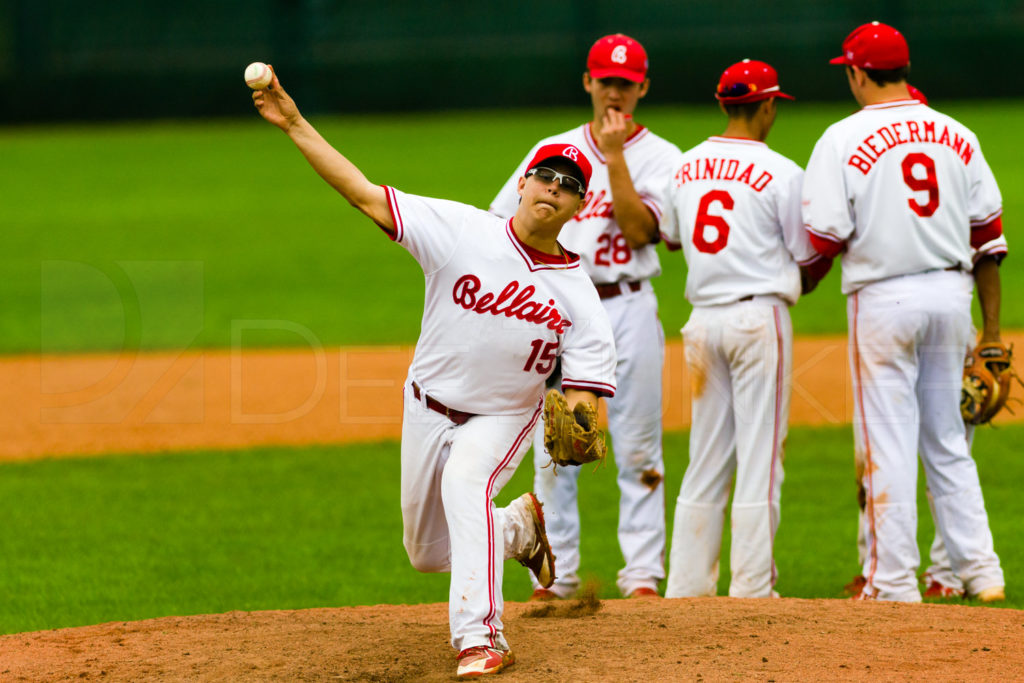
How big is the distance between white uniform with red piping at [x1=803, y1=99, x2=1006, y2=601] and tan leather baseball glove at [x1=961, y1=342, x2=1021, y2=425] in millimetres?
230

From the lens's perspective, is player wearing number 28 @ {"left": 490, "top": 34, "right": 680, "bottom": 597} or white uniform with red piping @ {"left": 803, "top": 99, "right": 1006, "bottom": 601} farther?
player wearing number 28 @ {"left": 490, "top": 34, "right": 680, "bottom": 597}

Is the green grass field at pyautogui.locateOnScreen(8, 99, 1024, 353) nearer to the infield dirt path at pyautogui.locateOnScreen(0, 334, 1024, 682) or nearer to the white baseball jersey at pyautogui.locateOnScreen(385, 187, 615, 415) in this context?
the infield dirt path at pyautogui.locateOnScreen(0, 334, 1024, 682)

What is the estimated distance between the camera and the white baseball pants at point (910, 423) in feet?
17.1

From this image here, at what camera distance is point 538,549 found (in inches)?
183

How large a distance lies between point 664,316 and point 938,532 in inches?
296

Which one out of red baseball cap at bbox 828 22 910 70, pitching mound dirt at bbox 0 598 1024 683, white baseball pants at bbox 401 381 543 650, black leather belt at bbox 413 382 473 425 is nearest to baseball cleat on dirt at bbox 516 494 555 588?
white baseball pants at bbox 401 381 543 650

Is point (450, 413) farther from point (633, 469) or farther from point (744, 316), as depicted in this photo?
point (633, 469)

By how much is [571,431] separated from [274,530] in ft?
11.2

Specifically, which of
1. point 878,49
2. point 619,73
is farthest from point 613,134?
point 878,49

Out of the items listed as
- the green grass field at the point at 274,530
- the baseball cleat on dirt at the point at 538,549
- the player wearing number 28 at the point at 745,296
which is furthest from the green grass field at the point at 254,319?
the baseball cleat on dirt at the point at 538,549

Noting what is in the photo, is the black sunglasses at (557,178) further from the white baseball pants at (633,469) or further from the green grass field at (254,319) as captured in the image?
the green grass field at (254,319)

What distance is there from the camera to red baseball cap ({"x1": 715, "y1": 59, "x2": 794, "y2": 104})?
210 inches

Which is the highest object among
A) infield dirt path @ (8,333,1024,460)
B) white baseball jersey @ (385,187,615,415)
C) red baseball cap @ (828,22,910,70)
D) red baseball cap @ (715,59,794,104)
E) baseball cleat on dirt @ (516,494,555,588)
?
red baseball cap @ (828,22,910,70)

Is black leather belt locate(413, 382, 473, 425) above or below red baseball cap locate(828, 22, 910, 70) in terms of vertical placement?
below
